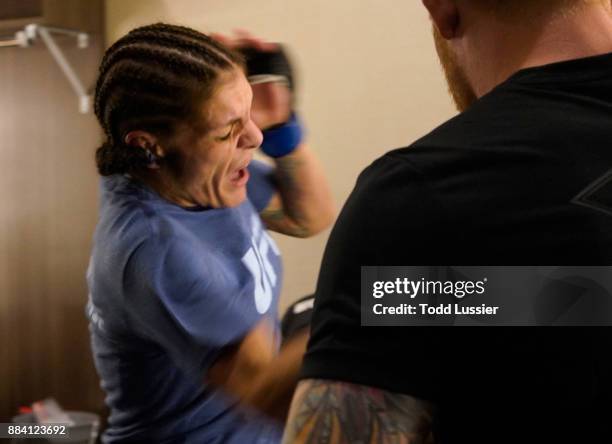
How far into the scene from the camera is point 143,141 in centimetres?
94

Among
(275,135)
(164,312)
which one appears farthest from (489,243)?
(275,135)

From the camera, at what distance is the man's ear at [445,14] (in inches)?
20.4

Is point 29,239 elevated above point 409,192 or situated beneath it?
situated beneath

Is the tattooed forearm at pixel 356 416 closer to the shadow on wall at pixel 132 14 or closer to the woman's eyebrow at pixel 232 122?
the woman's eyebrow at pixel 232 122

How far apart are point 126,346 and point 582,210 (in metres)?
0.65

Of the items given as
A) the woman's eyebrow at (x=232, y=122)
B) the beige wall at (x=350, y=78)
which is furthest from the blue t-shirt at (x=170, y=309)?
the beige wall at (x=350, y=78)

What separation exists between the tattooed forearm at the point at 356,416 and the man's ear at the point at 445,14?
26cm

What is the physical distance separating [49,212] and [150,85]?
4.13ft

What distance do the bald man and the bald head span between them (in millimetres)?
32

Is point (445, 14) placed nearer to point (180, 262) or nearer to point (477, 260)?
point (477, 260)

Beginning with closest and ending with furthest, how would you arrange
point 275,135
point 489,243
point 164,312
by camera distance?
point 489,243 → point 164,312 → point 275,135

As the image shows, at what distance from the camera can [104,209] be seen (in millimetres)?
939

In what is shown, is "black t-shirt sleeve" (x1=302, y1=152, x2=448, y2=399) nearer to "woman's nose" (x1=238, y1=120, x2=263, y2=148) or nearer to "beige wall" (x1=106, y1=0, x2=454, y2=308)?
"woman's nose" (x1=238, y1=120, x2=263, y2=148)

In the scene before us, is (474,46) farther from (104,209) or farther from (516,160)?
(104,209)
